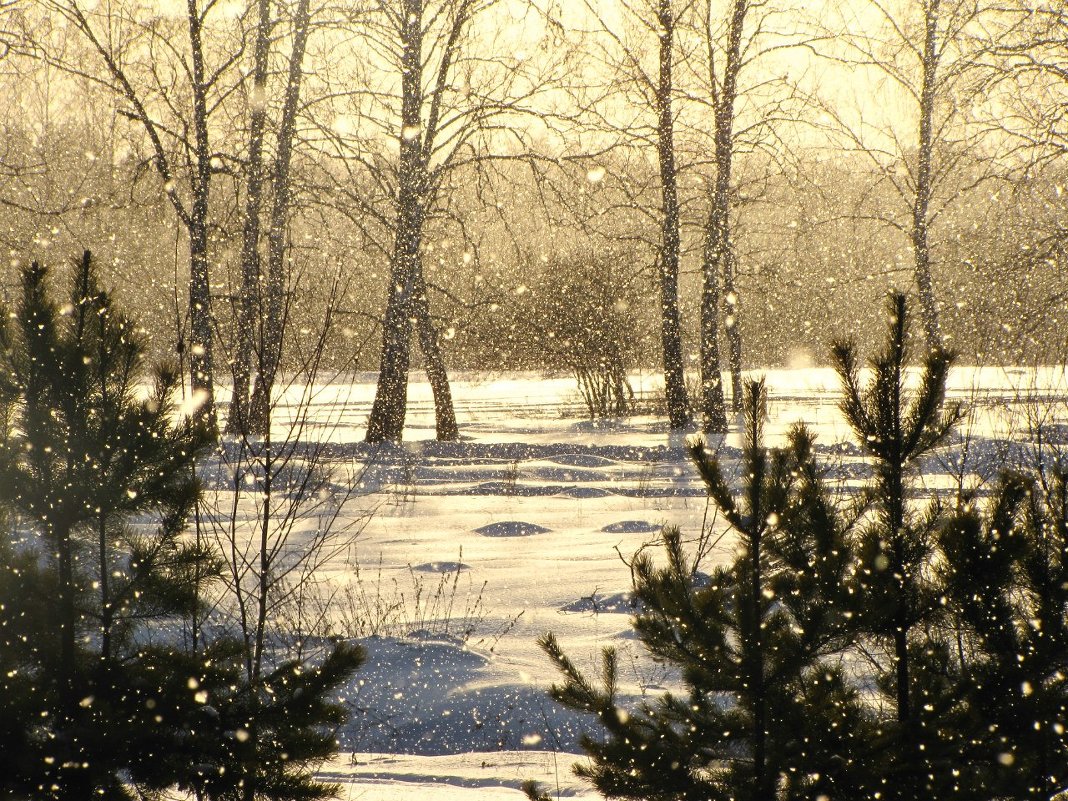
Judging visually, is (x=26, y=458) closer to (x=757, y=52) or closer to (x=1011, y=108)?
(x=1011, y=108)

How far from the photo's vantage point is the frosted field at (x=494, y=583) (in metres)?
4.00

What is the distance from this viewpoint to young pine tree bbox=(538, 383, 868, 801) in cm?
252

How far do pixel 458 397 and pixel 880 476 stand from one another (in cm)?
2361

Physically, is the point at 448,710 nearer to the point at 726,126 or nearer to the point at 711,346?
the point at 711,346

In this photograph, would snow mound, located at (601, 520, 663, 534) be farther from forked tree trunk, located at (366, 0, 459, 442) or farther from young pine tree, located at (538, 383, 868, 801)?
forked tree trunk, located at (366, 0, 459, 442)

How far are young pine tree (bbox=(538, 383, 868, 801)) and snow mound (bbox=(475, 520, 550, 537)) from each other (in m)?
5.49

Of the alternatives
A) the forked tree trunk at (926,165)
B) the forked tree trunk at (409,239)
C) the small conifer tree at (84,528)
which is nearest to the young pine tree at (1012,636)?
the small conifer tree at (84,528)

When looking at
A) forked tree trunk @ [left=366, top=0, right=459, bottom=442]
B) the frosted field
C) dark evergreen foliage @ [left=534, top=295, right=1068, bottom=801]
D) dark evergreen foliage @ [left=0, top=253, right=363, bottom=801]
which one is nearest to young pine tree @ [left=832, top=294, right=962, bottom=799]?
dark evergreen foliage @ [left=534, top=295, right=1068, bottom=801]

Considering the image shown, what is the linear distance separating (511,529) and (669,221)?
7.98 meters

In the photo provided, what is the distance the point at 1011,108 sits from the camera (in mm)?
12203

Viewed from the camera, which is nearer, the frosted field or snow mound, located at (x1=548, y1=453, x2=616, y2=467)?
the frosted field

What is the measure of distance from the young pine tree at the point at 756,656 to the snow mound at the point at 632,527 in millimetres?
5338

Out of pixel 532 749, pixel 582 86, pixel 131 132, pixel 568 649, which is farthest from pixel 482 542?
pixel 131 132

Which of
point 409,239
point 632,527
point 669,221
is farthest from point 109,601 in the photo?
point 669,221
